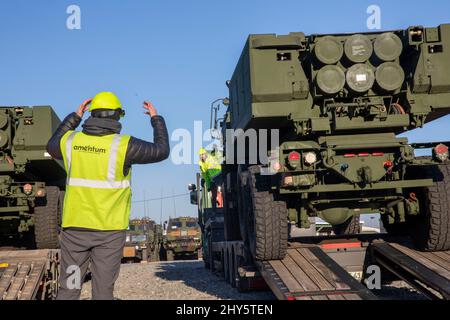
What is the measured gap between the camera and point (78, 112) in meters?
4.88

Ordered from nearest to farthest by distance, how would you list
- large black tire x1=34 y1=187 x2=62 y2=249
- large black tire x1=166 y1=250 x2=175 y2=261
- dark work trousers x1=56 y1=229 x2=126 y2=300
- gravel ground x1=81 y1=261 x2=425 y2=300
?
1. dark work trousers x1=56 y1=229 x2=126 y2=300
2. gravel ground x1=81 y1=261 x2=425 y2=300
3. large black tire x1=34 y1=187 x2=62 y2=249
4. large black tire x1=166 y1=250 x2=175 y2=261

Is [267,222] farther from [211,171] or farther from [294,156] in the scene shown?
[211,171]

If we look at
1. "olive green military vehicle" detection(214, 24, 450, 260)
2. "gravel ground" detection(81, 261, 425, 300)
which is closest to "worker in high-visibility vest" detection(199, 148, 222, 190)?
"gravel ground" detection(81, 261, 425, 300)

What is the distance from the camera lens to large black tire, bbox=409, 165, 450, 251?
7953 mm

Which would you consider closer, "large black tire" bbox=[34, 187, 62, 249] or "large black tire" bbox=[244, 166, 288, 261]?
"large black tire" bbox=[244, 166, 288, 261]

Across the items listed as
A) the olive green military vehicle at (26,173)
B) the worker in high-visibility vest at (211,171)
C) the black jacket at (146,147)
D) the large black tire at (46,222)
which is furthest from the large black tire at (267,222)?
the worker in high-visibility vest at (211,171)

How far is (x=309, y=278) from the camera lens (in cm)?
736

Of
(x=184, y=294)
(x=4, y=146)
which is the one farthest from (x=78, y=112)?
(x=4, y=146)

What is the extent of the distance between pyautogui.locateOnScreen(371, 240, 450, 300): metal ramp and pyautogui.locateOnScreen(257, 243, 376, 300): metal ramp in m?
0.73

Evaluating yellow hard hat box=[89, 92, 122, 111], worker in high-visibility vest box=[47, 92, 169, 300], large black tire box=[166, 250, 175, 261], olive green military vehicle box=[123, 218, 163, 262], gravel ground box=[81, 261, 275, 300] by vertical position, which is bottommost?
large black tire box=[166, 250, 175, 261]

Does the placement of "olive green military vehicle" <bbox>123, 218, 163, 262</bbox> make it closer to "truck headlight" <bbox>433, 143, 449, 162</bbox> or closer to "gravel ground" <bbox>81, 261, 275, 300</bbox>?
"gravel ground" <bbox>81, 261, 275, 300</bbox>

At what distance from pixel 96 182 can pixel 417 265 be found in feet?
14.7

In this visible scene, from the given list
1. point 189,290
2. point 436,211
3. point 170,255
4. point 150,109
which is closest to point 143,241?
point 170,255
